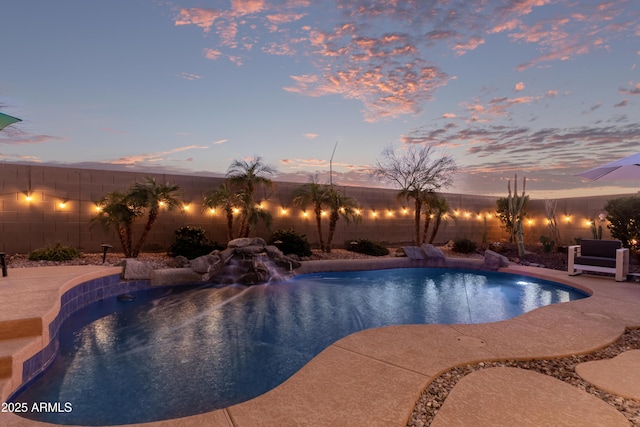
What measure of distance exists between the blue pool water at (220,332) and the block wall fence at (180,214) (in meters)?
3.79

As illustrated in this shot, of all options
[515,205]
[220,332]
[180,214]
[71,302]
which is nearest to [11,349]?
[220,332]

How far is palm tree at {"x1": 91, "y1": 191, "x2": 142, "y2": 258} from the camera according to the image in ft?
30.8

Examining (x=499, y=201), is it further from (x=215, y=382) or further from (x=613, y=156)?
(x=215, y=382)

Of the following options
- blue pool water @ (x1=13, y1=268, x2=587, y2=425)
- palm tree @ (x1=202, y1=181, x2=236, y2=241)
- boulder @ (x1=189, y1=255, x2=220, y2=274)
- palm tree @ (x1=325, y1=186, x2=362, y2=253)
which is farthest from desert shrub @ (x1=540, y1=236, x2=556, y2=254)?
boulder @ (x1=189, y1=255, x2=220, y2=274)

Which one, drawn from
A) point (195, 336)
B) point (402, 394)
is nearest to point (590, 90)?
point (402, 394)

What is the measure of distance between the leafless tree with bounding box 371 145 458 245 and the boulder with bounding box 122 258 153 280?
970cm

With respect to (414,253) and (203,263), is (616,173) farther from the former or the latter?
(203,263)

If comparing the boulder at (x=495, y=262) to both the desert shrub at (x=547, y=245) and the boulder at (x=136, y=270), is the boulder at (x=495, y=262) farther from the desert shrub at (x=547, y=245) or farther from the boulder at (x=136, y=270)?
the boulder at (x=136, y=270)

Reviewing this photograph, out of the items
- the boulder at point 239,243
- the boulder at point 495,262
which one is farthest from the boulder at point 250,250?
the boulder at point 495,262

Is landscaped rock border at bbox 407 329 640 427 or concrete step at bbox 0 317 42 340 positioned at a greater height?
concrete step at bbox 0 317 42 340

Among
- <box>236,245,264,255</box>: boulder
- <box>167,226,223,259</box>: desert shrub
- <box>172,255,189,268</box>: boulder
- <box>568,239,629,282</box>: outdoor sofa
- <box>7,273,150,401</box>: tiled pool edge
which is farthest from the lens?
<box>167,226,223,259</box>: desert shrub

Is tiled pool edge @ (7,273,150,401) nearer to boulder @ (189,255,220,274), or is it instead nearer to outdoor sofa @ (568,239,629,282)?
boulder @ (189,255,220,274)

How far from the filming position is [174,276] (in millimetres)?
8594

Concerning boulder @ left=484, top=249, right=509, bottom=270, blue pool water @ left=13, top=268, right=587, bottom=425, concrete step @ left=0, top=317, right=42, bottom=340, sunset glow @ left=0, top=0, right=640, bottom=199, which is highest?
sunset glow @ left=0, top=0, right=640, bottom=199
